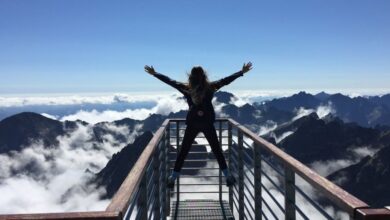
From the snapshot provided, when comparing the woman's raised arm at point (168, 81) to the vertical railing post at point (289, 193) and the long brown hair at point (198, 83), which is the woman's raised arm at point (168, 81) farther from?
the vertical railing post at point (289, 193)

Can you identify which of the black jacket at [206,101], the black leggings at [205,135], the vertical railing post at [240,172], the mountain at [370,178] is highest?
the black jacket at [206,101]

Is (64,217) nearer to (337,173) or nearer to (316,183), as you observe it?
(316,183)

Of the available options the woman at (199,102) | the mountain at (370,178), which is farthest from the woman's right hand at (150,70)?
the mountain at (370,178)

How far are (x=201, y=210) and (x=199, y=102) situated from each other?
428cm

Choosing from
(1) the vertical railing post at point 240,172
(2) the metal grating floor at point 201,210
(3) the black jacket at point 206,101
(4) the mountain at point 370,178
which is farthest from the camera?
(4) the mountain at point 370,178

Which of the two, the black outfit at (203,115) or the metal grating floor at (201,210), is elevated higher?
the black outfit at (203,115)

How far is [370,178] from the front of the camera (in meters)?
181

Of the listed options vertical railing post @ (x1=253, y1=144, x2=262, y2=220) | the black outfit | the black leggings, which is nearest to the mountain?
the black leggings

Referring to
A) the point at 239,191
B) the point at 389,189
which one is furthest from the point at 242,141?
the point at 389,189

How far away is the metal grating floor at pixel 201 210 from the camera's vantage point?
33.7 ft

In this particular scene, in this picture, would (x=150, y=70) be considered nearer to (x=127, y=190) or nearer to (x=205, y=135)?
(x=205, y=135)

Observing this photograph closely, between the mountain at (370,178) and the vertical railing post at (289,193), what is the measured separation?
181m

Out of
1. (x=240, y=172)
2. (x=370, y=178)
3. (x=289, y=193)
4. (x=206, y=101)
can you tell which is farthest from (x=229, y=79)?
(x=370, y=178)

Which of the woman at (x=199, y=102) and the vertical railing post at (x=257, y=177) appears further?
the woman at (x=199, y=102)
